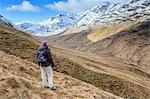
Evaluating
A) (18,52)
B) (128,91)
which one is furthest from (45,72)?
(18,52)

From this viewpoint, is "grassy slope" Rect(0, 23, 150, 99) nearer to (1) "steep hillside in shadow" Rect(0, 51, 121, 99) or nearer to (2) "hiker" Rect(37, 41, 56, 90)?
(1) "steep hillside in shadow" Rect(0, 51, 121, 99)

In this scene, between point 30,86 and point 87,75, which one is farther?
point 87,75

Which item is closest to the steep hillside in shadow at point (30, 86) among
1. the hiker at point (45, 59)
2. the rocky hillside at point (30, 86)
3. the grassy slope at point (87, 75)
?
the rocky hillside at point (30, 86)

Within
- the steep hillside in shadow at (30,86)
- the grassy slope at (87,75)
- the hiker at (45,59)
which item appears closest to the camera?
the steep hillside in shadow at (30,86)

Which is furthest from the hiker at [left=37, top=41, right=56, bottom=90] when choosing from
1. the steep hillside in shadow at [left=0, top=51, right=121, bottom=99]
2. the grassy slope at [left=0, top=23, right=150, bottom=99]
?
the grassy slope at [left=0, top=23, right=150, bottom=99]

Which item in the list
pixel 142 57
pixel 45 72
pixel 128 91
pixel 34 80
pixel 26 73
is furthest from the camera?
pixel 142 57

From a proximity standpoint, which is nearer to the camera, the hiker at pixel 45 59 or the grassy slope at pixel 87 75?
the hiker at pixel 45 59

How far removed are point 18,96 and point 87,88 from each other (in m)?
6.34

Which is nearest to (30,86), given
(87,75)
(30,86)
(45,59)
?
(30,86)

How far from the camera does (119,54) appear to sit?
192875mm

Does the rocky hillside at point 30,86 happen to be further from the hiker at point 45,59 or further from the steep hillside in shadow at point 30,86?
the hiker at point 45,59

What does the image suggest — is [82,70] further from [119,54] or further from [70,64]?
[119,54]

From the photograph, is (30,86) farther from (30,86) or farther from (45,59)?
(45,59)

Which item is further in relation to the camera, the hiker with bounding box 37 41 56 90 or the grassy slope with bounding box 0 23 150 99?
the grassy slope with bounding box 0 23 150 99
